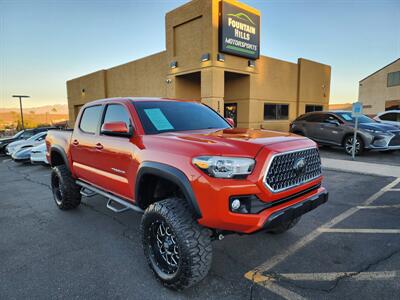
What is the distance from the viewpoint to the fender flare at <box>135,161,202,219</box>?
2.46m

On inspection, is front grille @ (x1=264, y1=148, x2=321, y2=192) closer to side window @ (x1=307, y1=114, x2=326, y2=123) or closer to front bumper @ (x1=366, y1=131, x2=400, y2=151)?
front bumper @ (x1=366, y1=131, x2=400, y2=151)

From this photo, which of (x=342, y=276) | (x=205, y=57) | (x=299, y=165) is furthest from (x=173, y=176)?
(x=205, y=57)

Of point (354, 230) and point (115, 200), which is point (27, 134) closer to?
point (115, 200)

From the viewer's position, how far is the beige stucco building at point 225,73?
13406 millimetres

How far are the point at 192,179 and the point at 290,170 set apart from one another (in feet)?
3.24

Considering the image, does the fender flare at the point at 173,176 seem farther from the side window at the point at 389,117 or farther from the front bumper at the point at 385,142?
the side window at the point at 389,117

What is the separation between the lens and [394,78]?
4066 centimetres

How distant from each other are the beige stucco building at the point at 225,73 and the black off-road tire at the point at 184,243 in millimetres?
11193

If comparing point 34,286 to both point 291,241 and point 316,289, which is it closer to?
point 316,289

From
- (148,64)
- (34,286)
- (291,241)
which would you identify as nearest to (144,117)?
(34,286)

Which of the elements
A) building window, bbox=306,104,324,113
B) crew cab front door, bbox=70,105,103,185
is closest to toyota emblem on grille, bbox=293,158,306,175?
crew cab front door, bbox=70,105,103,185

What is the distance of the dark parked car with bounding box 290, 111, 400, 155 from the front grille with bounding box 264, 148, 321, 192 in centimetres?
822

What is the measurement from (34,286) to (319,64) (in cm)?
2250

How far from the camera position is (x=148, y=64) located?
18281 mm
